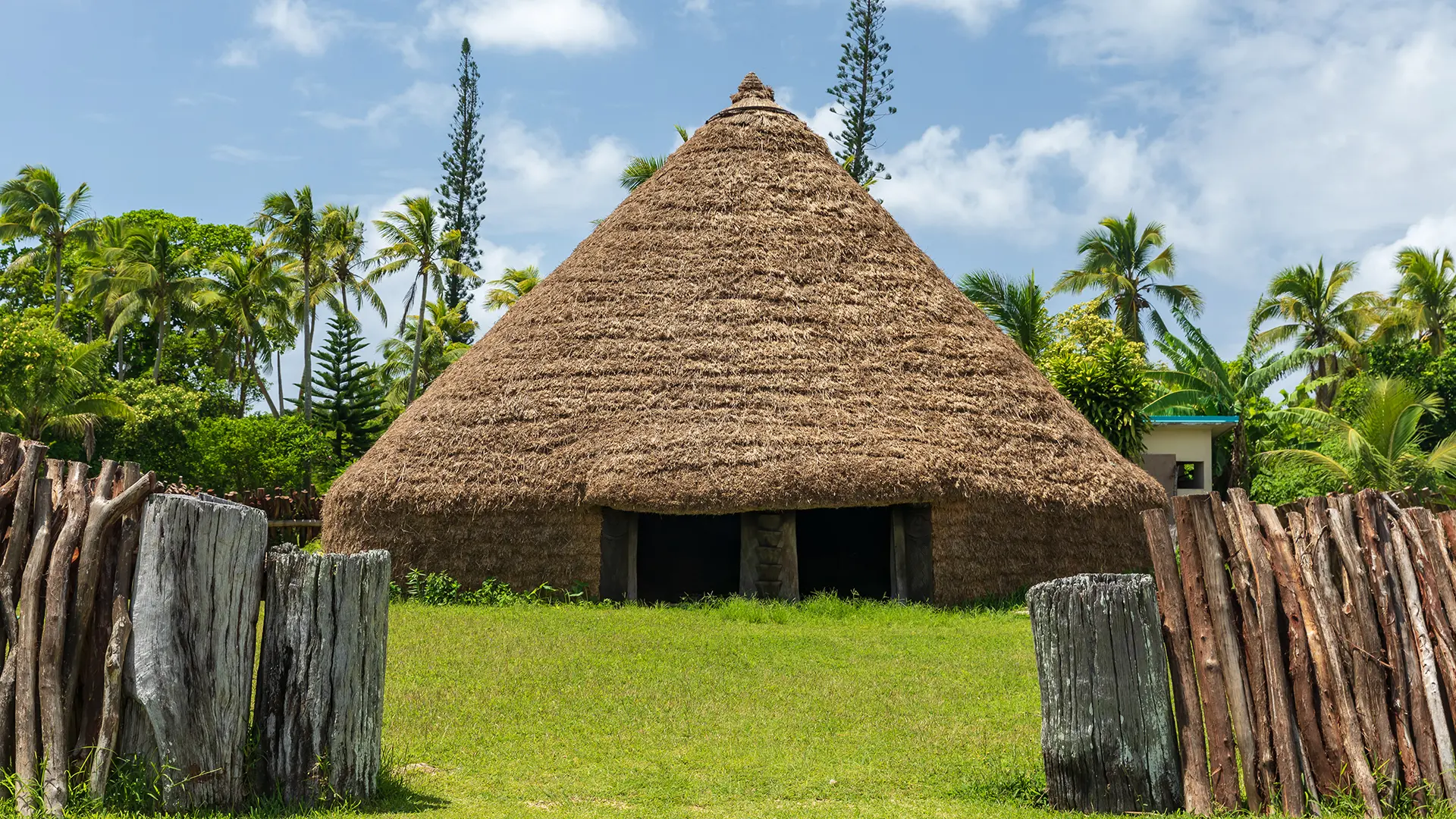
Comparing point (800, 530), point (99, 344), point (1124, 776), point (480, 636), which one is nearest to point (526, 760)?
point (1124, 776)

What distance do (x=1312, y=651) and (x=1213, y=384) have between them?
82.1 feet

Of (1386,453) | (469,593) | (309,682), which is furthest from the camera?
(1386,453)

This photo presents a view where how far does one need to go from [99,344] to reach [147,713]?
28.1 meters

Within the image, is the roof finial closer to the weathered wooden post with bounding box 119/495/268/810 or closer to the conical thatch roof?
the conical thatch roof

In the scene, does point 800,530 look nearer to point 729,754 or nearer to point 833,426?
point 833,426

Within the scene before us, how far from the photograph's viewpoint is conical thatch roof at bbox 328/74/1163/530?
531 inches

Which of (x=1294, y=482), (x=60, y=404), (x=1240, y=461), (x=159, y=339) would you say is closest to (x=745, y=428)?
(x=1294, y=482)

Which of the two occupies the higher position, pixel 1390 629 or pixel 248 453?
pixel 248 453

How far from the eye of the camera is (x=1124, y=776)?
4.86 metres

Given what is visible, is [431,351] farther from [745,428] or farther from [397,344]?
[745,428]

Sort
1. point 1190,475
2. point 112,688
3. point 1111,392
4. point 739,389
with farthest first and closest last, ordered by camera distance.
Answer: point 1190,475 < point 1111,392 < point 739,389 < point 112,688

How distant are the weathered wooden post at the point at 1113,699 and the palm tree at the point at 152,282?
35.1m

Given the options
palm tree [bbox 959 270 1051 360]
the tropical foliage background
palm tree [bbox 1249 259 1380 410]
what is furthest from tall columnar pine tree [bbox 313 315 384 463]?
palm tree [bbox 1249 259 1380 410]

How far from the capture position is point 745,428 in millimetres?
13750
